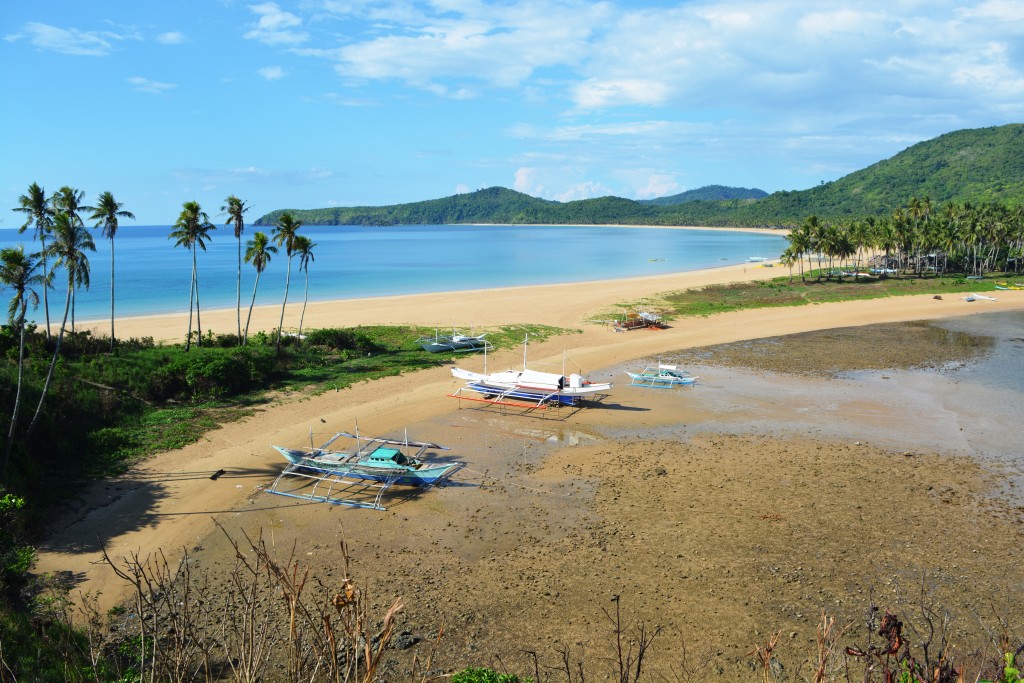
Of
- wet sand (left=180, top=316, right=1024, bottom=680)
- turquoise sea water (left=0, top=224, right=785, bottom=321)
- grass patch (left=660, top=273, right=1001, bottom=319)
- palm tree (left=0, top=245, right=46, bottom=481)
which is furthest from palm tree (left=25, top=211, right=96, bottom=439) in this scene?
grass patch (left=660, top=273, right=1001, bottom=319)

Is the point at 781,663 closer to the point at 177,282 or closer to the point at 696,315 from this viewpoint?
the point at 696,315

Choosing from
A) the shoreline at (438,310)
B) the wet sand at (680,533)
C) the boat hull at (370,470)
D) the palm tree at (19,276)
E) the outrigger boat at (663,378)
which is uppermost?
the palm tree at (19,276)

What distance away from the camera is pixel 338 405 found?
92.1ft

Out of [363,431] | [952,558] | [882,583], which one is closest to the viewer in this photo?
[882,583]

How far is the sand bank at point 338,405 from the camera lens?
1677 centimetres

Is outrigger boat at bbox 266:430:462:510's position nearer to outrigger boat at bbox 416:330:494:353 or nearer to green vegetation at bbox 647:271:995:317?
outrigger boat at bbox 416:330:494:353

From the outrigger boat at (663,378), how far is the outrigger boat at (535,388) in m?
3.48

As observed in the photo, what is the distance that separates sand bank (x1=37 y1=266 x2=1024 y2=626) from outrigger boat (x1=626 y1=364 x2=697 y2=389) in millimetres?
2039

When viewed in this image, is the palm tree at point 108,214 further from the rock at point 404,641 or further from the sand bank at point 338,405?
the rock at point 404,641

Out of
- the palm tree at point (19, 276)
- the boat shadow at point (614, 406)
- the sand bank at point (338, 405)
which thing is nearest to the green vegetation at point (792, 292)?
the sand bank at point (338, 405)

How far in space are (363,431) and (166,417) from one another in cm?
746

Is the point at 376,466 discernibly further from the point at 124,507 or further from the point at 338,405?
the point at 338,405

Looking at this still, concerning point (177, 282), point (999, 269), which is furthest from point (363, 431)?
point (999, 269)

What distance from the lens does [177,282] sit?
81250 mm
